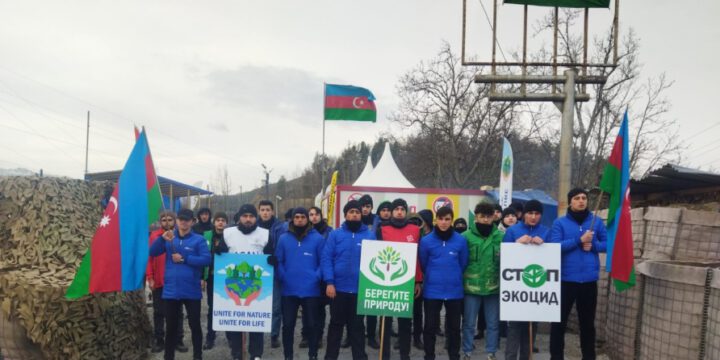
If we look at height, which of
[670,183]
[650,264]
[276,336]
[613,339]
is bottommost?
[276,336]

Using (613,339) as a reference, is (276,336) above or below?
below

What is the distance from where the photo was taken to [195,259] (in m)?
6.25

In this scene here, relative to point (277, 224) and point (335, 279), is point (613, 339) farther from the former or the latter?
point (277, 224)

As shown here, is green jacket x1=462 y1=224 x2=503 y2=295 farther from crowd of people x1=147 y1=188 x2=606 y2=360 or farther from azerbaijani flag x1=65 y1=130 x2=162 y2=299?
azerbaijani flag x1=65 y1=130 x2=162 y2=299

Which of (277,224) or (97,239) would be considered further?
(277,224)

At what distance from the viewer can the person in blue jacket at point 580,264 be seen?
19.2ft

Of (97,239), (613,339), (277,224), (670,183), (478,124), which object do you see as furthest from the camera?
(478,124)

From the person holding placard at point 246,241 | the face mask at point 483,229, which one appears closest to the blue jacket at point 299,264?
the person holding placard at point 246,241

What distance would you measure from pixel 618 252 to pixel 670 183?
17.5 ft

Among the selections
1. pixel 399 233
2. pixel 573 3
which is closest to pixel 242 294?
pixel 399 233

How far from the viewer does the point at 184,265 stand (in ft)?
20.7

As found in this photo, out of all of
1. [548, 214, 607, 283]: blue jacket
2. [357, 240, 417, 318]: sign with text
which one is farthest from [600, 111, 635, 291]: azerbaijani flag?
[357, 240, 417, 318]: sign with text

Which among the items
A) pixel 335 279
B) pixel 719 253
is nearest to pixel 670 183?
pixel 719 253

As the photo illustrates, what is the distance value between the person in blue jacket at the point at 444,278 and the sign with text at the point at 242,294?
5.92 feet
